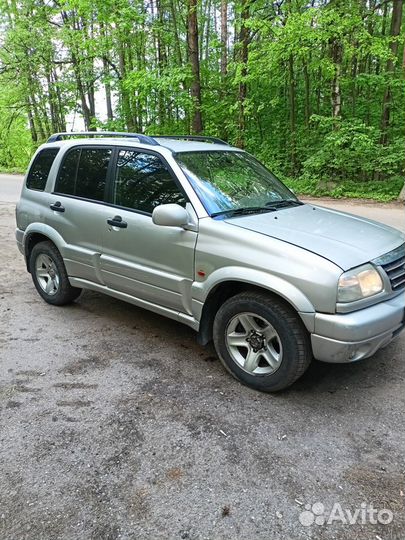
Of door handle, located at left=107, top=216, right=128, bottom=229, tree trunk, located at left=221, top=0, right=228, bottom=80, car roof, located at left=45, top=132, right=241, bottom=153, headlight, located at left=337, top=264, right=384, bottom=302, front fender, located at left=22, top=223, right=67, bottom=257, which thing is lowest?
front fender, located at left=22, top=223, right=67, bottom=257

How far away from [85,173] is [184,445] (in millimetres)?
2854

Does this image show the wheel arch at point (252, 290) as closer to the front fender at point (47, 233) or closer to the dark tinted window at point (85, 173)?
the dark tinted window at point (85, 173)

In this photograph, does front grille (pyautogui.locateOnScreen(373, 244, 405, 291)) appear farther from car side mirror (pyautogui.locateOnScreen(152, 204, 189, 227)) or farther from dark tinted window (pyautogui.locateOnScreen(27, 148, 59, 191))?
dark tinted window (pyautogui.locateOnScreen(27, 148, 59, 191))

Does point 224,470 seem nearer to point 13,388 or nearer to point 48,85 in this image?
point 13,388

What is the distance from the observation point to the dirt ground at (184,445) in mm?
2055

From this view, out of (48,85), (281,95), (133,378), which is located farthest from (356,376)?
(48,85)

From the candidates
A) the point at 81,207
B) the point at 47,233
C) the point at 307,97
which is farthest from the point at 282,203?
the point at 307,97

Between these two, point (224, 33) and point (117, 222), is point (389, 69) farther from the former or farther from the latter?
point (117, 222)

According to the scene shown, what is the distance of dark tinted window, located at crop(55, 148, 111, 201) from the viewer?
407 centimetres

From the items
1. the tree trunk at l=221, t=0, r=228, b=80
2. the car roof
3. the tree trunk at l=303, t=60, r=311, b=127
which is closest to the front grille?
the car roof

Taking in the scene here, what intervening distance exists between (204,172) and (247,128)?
1367 cm

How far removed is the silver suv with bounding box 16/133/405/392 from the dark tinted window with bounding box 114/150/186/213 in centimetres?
1

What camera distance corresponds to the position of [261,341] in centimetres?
307

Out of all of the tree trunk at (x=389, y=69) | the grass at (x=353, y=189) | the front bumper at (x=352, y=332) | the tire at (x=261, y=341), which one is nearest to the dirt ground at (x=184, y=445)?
the tire at (x=261, y=341)
